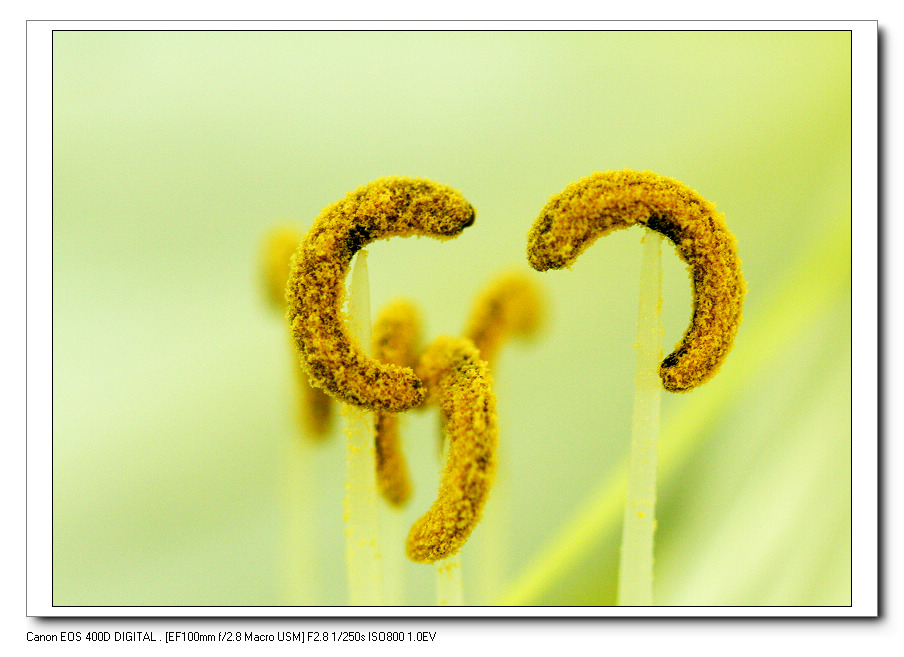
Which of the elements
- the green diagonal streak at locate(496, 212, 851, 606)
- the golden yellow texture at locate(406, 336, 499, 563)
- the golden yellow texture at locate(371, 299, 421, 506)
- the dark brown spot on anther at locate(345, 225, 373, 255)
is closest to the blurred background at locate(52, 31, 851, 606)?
the green diagonal streak at locate(496, 212, 851, 606)

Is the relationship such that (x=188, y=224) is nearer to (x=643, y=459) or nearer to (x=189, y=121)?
(x=189, y=121)

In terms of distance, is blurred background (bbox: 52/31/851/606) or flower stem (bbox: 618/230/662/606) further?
blurred background (bbox: 52/31/851/606)

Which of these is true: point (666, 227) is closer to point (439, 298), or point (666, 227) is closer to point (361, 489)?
point (361, 489)

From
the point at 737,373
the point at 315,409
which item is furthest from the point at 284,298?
the point at 737,373

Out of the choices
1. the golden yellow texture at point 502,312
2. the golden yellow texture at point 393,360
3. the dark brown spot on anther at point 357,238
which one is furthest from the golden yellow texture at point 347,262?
the golden yellow texture at point 502,312

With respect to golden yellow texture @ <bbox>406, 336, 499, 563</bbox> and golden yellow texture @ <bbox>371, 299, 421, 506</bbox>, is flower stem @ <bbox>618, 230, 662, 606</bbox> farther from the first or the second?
golden yellow texture @ <bbox>371, 299, 421, 506</bbox>

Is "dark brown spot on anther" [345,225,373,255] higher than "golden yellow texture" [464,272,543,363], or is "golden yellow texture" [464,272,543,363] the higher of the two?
"dark brown spot on anther" [345,225,373,255]
